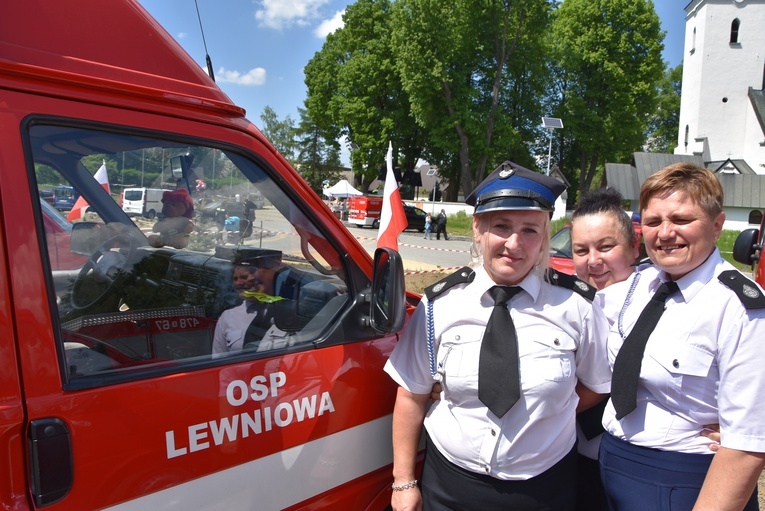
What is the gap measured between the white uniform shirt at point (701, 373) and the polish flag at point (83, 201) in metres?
1.82

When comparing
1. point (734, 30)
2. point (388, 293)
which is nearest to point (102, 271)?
point (388, 293)

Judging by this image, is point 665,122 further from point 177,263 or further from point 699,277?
point 177,263

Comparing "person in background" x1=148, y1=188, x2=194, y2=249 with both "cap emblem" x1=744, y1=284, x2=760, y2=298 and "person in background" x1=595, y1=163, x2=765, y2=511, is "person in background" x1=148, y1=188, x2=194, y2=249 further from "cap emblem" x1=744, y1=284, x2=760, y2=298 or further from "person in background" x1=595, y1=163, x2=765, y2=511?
"cap emblem" x1=744, y1=284, x2=760, y2=298

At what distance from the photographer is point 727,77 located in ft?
128

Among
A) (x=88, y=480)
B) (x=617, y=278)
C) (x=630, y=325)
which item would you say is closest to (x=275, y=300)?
(x=88, y=480)

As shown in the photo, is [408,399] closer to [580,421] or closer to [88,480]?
[580,421]

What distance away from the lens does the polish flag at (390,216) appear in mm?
2145

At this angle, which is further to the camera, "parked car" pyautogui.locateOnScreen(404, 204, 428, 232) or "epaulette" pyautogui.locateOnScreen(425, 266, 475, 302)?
"parked car" pyautogui.locateOnScreen(404, 204, 428, 232)

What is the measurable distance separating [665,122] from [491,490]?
7032 cm

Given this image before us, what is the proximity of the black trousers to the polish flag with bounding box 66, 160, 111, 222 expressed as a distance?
1398 millimetres

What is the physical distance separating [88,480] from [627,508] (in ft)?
5.54

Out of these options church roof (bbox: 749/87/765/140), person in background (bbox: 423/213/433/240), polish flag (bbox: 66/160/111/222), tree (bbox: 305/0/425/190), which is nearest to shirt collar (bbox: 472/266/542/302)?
polish flag (bbox: 66/160/111/222)

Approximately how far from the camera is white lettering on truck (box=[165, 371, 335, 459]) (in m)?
1.48

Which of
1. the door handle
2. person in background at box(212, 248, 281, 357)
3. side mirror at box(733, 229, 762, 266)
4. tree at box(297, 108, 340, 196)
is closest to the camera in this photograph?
the door handle
